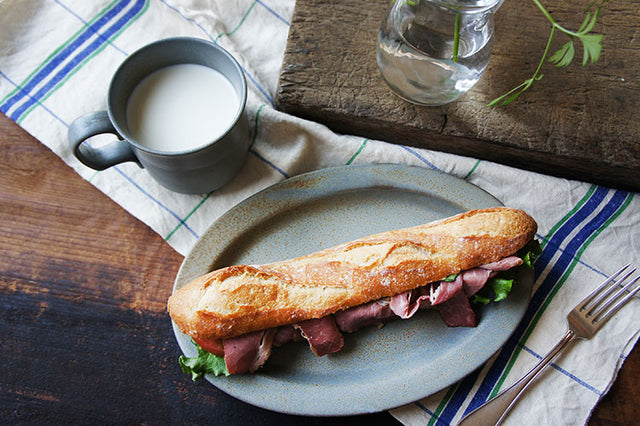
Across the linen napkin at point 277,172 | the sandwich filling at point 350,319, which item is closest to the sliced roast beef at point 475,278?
the sandwich filling at point 350,319

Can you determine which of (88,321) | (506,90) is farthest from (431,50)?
(88,321)

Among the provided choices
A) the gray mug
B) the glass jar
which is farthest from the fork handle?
the gray mug

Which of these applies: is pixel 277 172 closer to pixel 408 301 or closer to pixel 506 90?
pixel 408 301

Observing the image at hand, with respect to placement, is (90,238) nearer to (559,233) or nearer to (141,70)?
(141,70)

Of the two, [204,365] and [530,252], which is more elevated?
[530,252]

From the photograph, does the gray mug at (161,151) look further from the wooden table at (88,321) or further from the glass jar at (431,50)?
the glass jar at (431,50)

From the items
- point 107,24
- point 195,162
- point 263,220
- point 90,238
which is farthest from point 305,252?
point 107,24

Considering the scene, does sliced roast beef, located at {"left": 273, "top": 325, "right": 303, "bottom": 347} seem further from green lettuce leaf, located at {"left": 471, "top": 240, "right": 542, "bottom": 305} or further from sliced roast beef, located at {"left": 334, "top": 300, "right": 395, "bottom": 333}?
green lettuce leaf, located at {"left": 471, "top": 240, "right": 542, "bottom": 305}
